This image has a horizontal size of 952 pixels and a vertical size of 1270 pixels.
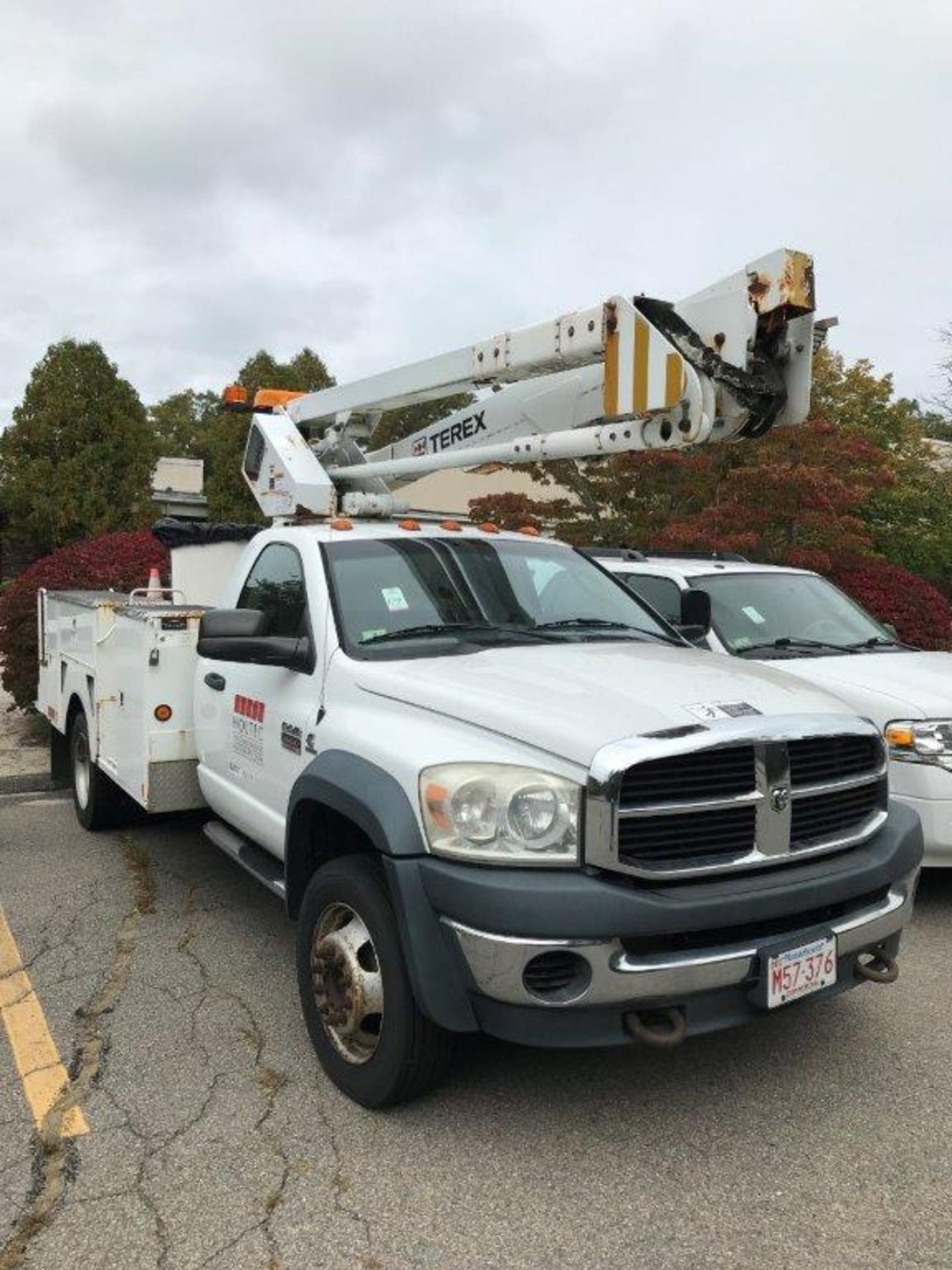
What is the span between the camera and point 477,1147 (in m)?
2.95

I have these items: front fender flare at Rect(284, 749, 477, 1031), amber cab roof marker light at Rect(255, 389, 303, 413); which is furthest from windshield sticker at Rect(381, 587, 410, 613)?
amber cab roof marker light at Rect(255, 389, 303, 413)

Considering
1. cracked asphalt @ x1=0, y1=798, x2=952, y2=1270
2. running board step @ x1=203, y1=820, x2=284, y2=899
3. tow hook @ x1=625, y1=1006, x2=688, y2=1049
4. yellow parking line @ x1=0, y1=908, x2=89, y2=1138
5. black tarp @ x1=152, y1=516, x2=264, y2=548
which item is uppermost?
black tarp @ x1=152, y1=516, x2=264, y2=548

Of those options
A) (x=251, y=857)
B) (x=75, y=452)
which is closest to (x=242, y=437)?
(x=75, y=452)

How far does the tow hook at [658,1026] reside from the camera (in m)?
2.71

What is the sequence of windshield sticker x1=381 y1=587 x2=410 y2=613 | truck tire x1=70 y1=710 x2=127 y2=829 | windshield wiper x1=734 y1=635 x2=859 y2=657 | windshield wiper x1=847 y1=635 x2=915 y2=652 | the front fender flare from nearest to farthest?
the front fender flare, windshield sticker x1=381 y1=587 x2=410 y2=613, windshield wiper x1=734 y1=635 x2=859 y2=657, windshield wiper x1=847 y1=635 x2=915 y2=652, truck tire x1=70 y1=710 x2=127 y2=829

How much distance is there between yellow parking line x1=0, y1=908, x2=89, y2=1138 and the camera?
3.15 metres

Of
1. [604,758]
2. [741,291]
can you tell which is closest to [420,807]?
[604,758]

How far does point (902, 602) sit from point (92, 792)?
824 cm

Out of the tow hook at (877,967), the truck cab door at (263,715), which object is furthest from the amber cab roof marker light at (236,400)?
the tow hook at (877,967)

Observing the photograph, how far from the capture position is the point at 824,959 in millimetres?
2980

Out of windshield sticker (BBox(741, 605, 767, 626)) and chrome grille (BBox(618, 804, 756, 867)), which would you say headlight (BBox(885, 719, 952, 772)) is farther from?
chrome grille (BBox(618, 804, 756, 867))

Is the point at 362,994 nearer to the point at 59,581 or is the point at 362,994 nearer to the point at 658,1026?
the point at 658,1026

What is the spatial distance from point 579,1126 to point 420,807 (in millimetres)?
1120

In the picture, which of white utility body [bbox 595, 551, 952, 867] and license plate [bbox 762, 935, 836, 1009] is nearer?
license plate [bbox 762, 935, 836, 1009]
